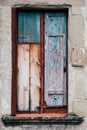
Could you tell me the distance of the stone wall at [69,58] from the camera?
34.3 ft

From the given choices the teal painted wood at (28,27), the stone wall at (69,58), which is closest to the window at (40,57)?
the teal painted wood at (28,27)

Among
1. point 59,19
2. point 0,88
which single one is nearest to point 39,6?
point 59,19

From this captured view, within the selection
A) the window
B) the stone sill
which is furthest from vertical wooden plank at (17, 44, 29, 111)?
the stone sill

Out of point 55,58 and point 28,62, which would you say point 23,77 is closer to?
point 28,62

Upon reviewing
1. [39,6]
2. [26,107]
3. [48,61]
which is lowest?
[26,107]

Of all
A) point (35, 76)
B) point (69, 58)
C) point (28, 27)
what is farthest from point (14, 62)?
point (69, 58)

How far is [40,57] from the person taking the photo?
10609 millimetres

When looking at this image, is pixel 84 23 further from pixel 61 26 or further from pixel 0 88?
pixel 0 88

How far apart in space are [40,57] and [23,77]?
37 centimetres

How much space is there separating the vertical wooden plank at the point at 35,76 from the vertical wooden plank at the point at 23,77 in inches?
2.8

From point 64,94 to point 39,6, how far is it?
130cm

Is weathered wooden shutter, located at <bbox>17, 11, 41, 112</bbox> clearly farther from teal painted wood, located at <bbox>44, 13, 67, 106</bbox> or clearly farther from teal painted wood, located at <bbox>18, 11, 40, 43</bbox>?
teal painted wood, located at <bbox>44, 13, 67, 106</bbox>

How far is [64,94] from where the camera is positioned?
34.9 ft

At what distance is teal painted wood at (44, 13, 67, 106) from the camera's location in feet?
34.8
